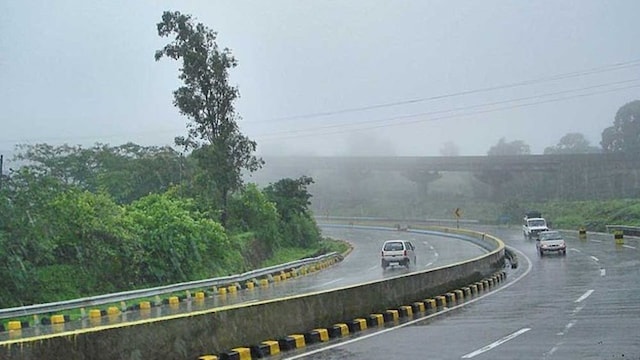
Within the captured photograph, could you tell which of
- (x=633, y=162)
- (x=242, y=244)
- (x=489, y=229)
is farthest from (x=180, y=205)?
(x=633, y=162)

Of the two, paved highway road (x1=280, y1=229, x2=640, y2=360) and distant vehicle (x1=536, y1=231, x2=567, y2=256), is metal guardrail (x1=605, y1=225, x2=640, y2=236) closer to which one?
distant vehicle (x1=536, y1=231, x2=567, y2=256)

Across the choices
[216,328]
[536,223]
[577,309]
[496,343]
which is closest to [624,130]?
[536,223]

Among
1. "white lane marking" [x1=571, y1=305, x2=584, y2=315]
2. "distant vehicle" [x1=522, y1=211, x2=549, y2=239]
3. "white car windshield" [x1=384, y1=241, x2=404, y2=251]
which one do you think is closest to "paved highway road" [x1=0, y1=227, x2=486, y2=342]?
"white car windshield" [x1=384, y1=241, x2=404, y2=251]

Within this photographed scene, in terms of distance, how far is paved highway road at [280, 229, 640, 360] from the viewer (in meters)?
13.7

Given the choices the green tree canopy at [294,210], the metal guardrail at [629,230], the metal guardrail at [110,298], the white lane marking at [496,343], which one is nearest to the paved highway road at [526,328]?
the white lane marking at [496,343]

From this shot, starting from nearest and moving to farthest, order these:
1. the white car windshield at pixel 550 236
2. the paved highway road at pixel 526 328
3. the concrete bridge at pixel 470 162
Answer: the paved highway road at pixel 526 328 → the white car windshield at pixel 550 236 → the concrete bridge at pixel 470 162

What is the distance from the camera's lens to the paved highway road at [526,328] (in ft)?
44.8

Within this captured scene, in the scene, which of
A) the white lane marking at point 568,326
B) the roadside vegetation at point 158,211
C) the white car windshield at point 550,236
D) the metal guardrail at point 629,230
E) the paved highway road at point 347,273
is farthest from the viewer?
the metal guardrail at point 629,230

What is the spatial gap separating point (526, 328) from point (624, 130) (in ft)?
347

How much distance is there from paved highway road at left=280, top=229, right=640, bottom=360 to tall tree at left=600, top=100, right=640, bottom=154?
284 feet

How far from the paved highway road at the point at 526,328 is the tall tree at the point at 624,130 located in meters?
86.6

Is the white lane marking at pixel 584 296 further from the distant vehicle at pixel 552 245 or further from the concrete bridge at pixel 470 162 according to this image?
the concrete bridge at pixel 470 162

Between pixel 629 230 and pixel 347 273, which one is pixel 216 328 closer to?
pixel 347 273

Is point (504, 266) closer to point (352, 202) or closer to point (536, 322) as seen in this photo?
point (536, 322)
